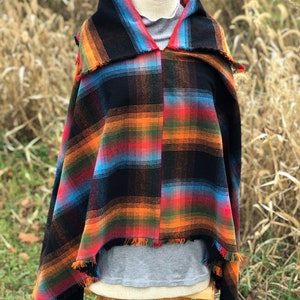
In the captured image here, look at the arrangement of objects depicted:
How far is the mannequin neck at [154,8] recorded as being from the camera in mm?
2379

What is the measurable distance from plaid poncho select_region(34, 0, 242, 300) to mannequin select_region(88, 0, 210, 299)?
4cm

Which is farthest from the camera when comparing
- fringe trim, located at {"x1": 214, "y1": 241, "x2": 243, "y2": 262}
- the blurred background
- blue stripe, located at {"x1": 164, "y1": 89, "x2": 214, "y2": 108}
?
the blurred background

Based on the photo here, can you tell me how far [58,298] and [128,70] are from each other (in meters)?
0.84

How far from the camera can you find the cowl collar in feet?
7.73

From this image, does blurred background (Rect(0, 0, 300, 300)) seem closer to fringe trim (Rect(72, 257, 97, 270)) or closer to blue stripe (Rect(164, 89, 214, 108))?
blue stripe (Rect(164, 89, 214, 108))

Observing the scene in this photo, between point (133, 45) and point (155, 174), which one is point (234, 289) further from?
point (133, 45)

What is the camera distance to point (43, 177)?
5.20 m

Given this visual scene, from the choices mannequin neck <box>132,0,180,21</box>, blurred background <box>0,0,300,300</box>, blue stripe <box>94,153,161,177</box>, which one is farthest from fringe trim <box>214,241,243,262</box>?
blurred background <box>0,0,300,300</box>

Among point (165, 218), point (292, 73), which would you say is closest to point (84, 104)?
point (165, 218)

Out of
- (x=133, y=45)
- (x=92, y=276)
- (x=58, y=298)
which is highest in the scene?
(x=133, y=45)

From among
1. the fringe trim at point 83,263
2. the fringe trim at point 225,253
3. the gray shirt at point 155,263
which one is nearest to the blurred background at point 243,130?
the fringe trim at point 225,253

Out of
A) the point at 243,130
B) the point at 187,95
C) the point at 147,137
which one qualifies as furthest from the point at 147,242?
the point at 243,130

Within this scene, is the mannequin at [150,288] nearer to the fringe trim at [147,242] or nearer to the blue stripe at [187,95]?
the fringe trim at [147,242]

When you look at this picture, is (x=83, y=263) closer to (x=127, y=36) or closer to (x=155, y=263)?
(x=155, y=263)
